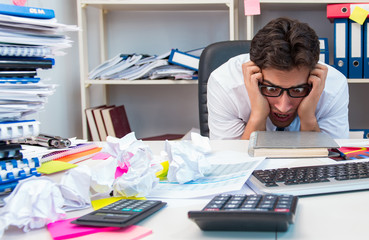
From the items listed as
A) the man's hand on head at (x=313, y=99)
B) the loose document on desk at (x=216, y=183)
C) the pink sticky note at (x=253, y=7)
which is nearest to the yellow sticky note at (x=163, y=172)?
the loose document on desk at (x=216, y=183)

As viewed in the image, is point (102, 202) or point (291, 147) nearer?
point (102, 202)

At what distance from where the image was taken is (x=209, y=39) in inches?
93.7

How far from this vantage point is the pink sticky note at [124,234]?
462mm

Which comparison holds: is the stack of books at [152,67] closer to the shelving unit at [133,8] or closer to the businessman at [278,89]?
the shelving unit at [133,8]

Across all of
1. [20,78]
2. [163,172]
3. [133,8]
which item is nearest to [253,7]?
[133,8]

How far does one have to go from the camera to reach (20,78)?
0.63m

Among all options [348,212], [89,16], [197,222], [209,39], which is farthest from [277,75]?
[89,16]

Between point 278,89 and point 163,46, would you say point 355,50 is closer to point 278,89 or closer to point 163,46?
point 278,89

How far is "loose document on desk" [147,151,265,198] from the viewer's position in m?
0.64

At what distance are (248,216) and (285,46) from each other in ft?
2.88

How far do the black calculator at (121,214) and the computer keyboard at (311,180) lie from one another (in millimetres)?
178

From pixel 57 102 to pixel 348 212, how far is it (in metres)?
1.71

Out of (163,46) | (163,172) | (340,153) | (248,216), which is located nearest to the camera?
(248,216)

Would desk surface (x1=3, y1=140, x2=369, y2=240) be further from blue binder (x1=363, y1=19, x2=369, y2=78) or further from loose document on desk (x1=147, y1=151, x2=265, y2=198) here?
blue binder (x1=363, y1=19, x2=369, y2=78)
